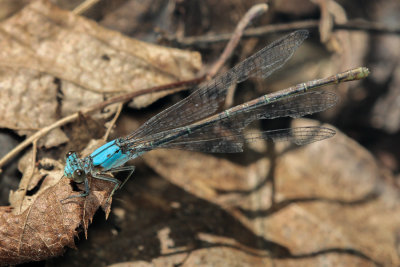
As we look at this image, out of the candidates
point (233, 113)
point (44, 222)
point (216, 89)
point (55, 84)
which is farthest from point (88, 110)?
point (233, 113)

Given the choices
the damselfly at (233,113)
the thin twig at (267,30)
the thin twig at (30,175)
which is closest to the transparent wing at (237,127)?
the damselfly at (233,113)

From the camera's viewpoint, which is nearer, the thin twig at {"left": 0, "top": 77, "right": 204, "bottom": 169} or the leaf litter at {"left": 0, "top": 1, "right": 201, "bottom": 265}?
the leaf litter at {"left": 0, "top": 1, "right": 201, "bottom": 265}

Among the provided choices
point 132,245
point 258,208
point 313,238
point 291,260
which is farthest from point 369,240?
point 132,245

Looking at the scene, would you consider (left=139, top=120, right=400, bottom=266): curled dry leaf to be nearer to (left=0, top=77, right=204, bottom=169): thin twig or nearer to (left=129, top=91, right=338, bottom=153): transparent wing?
(left=129, top=91, right=338, bottom=153): transparent wing

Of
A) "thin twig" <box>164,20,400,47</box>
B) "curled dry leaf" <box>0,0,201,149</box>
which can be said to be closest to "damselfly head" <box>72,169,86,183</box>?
"curled dry leaf" <box>0,0,201,149</box>

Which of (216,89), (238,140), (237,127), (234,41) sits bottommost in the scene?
(238,140)

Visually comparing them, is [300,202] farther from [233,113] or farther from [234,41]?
[234,41]
